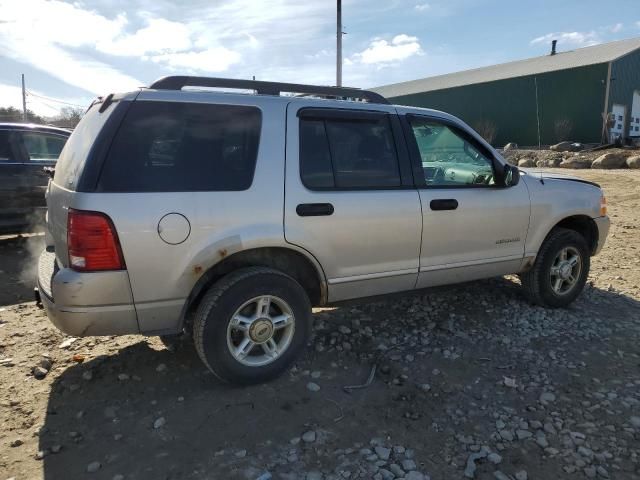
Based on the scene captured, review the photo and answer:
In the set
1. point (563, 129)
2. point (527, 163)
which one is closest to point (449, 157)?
point (527, 163)

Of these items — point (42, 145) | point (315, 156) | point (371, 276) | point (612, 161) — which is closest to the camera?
point (315, 156)

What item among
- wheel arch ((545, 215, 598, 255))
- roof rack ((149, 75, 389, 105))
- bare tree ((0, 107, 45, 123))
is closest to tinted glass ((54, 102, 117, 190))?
roof rack ((149, 75, 389, 105))

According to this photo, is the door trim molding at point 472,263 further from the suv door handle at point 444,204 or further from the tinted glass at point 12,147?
the tinted glass at point 12,147

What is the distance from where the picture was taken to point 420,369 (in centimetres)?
362

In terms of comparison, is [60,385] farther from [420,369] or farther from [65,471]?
[420,369]

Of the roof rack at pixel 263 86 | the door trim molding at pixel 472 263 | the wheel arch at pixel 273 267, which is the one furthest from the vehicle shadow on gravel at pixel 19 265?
the door trim molding at pixel 472 263

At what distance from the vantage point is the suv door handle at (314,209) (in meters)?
3.30

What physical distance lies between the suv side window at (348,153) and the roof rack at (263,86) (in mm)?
272

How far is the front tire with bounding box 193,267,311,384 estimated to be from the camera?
312cm

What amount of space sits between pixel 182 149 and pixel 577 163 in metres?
20.7

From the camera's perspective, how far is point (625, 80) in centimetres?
2822

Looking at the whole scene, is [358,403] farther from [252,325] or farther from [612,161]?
[612,161]

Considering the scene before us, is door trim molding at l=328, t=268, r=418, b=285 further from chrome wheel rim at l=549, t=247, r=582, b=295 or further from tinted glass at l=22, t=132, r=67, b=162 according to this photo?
tinted glass at l=22, t=132, r=67, b=162

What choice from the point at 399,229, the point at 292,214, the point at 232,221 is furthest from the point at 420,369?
the point at 232,221
